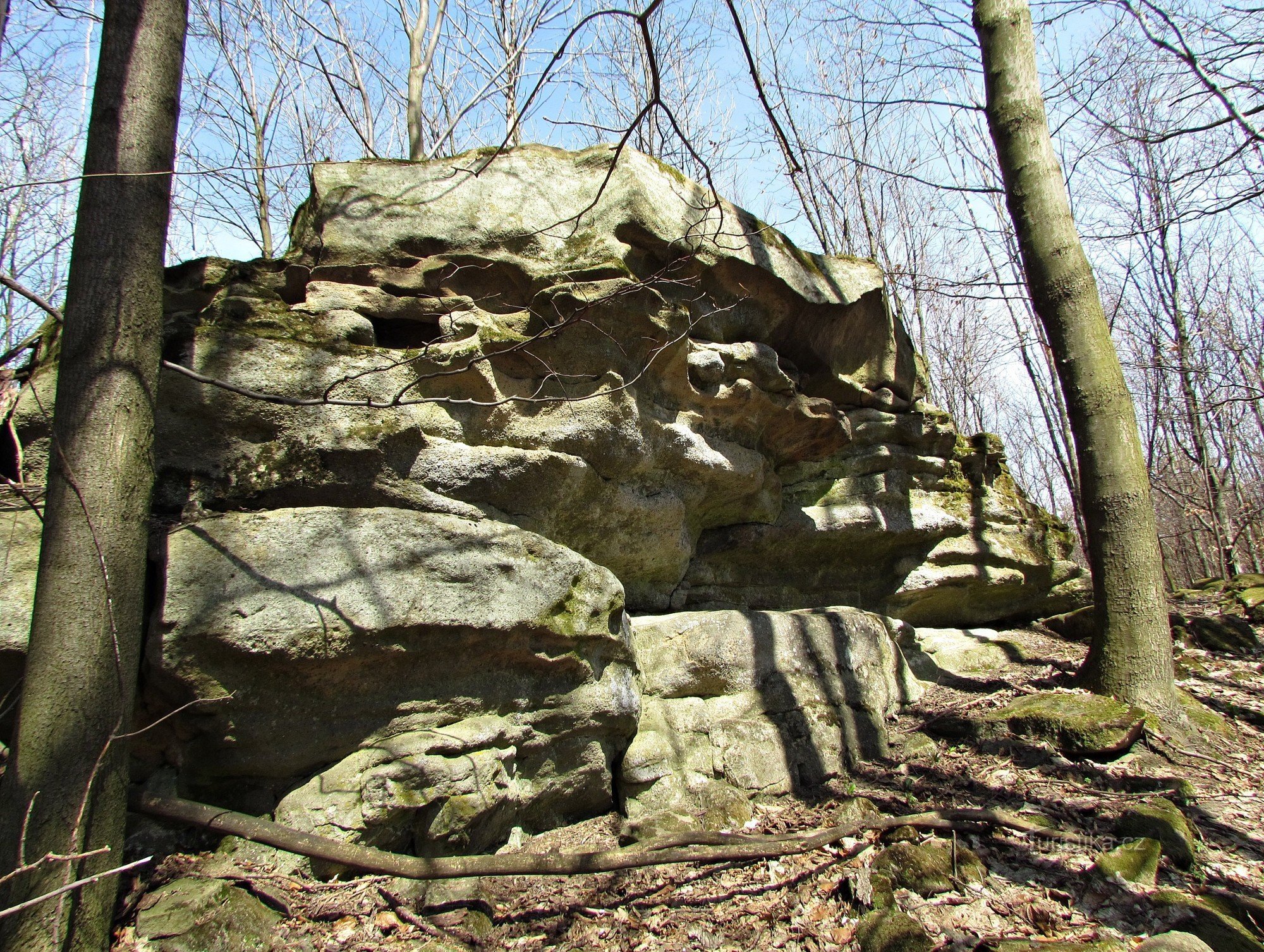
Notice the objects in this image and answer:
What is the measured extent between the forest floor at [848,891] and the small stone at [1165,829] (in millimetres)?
63

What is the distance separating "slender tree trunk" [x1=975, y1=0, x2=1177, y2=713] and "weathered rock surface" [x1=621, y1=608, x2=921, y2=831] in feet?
5.60

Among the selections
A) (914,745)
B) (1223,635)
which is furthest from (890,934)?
(1223,635)

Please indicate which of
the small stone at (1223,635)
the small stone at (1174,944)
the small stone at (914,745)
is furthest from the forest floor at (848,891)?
the small stone at (1223,635)

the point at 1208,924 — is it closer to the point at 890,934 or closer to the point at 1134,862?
the point at 1134,862

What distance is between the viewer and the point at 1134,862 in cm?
328

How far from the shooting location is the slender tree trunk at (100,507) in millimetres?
2578

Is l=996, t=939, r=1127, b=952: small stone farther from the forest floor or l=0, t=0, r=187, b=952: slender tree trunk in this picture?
l=0, t=0, r=187, b=952: slender tree trunk

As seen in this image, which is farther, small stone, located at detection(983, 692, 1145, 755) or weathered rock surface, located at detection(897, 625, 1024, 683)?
weathered rock surface, located at detection(897, 625, 1024, 683)

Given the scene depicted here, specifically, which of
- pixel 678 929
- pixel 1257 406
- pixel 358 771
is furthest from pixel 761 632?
pixel 1257 406

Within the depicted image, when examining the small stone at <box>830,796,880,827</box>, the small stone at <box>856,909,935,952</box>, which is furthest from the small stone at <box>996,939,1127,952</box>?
the small stone at <box>830,796,880,827</box>

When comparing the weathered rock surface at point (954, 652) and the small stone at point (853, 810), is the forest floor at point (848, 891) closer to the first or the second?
the small stone at point (853, 810)

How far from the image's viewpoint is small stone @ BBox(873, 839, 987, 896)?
3287 mm

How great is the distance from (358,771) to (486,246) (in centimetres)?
357

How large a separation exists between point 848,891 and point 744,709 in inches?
63.9
